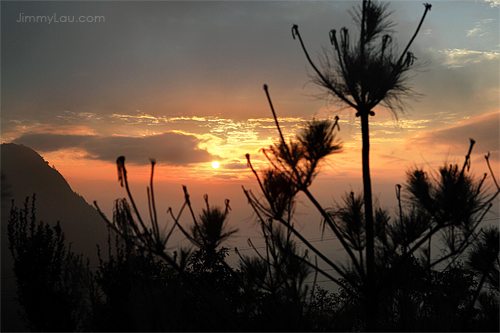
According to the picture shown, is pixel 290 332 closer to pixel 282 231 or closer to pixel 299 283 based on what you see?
pixel 299 283

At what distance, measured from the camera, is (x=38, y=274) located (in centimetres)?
607

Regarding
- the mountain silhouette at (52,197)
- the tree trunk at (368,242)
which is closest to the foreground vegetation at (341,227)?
the tree trunk at (368,242)

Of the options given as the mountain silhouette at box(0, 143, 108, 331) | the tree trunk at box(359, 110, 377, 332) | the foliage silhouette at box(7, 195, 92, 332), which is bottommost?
the mountain silhouette at box(0, 143, 108, 331)

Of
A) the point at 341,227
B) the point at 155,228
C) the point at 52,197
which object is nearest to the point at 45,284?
the point at 155,228

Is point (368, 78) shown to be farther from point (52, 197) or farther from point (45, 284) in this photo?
point (52, 197)

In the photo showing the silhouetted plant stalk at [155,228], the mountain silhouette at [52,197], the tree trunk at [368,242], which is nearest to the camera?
the silhouetted plant stalk at [155,228]

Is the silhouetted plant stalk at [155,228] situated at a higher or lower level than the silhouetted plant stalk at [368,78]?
lower

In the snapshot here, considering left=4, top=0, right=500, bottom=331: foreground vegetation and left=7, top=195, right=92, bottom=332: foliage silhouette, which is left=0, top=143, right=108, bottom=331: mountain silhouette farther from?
left=4, top=0, right=500, bottom=331: foreground vegetation

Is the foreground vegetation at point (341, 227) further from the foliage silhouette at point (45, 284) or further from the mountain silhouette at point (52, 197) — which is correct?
the mountain silhouette at point (52, 197)

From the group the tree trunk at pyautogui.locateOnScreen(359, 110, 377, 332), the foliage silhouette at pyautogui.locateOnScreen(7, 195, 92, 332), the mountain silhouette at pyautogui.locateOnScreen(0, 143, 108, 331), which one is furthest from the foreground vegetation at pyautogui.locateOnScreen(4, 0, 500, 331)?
the mountain silhouette at pyautogui.locateOnScreen(0, 143, 108, 331)

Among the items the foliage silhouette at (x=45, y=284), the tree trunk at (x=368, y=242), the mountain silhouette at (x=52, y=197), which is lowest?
the mountain silhouette at (x=52, y=197)

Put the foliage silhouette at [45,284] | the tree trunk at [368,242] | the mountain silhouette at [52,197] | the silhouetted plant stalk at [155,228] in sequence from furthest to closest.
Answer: the mountain silhouette at [52,197]
the foliage silhouette at [45,284]
the tree trunk at [368,242]
the silhouetted plant stalk at [155,228]

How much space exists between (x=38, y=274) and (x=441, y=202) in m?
6.59

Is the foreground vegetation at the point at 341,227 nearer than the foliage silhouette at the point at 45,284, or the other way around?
the foreground vegetation at the point at 341,227
